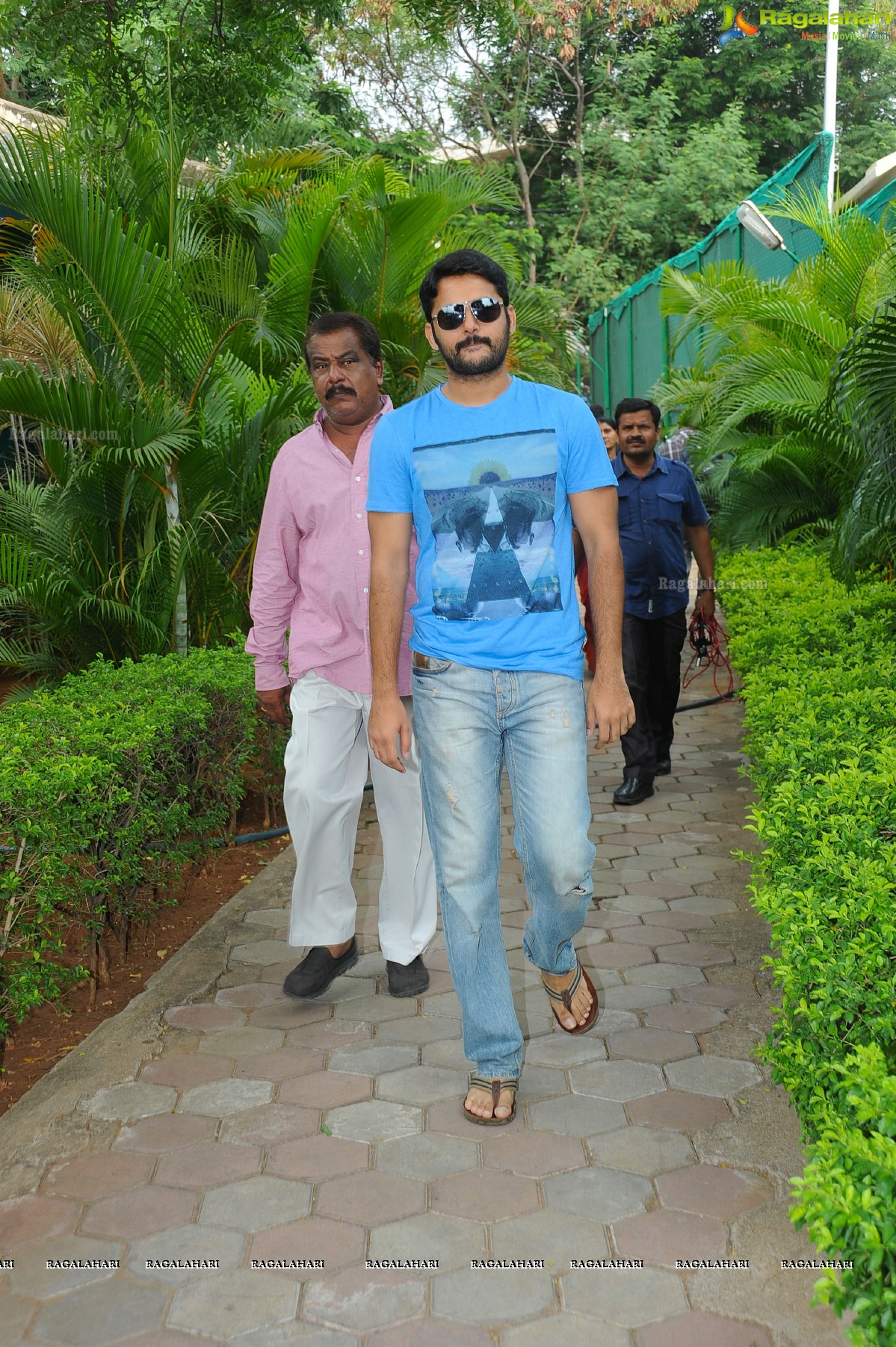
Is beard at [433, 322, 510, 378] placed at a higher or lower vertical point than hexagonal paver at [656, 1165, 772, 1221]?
higher

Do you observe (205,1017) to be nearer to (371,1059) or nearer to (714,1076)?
(371,1059)

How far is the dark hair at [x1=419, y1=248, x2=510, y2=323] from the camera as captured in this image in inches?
119

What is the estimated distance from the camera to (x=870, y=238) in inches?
323

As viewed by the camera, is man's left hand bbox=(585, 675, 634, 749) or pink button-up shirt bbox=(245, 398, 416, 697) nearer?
man's left hand bbox=(585, 675, 634, 749)

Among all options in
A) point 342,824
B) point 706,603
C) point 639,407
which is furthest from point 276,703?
point 706,603

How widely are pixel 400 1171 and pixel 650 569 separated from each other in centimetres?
392

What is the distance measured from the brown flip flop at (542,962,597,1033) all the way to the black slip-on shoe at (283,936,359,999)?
32.1 inches

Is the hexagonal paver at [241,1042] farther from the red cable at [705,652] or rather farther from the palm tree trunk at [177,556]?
the red cable at [705,652]

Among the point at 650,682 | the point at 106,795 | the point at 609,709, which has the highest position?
the point at 609,709

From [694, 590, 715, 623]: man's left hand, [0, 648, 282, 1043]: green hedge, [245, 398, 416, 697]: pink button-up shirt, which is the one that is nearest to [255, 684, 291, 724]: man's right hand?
[245, 398, 416, 697]: pink button-up shirt

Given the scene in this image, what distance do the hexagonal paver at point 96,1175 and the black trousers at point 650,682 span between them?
361 centimetres

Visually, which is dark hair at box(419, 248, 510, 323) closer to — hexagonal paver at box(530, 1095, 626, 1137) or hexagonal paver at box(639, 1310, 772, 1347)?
hexagonal paver at box(530, 1095, 626, 1137)

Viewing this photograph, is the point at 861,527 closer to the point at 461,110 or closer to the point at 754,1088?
the point at 754,1088

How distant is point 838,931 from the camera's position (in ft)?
7.86
